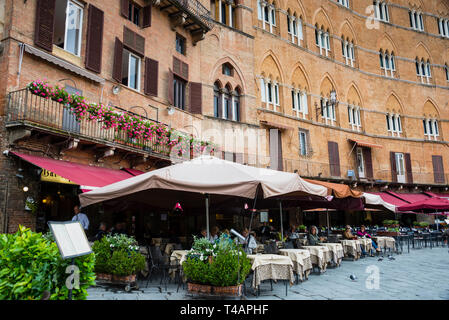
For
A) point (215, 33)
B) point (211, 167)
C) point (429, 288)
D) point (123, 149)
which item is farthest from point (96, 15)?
point (429, 288)

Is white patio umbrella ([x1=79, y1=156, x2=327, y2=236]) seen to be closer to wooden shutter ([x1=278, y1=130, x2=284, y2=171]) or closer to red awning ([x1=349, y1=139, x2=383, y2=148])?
wooden shutter ([x1=278, y1=130, x2=284, y2=171])

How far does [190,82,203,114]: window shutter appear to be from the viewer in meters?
17.9

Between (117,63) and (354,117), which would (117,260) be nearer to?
(117,63)

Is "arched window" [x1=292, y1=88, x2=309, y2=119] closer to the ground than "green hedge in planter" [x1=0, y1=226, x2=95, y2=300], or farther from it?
farther from it

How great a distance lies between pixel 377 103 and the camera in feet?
96.3

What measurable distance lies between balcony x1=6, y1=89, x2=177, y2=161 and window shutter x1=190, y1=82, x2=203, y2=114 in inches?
192

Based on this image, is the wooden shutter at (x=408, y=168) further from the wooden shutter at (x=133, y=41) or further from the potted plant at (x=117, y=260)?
the potted plant at (x=117, y=260)

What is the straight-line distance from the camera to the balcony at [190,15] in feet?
54.2

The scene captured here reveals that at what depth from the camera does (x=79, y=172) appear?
10.5 m

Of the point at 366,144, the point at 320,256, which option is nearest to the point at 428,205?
the point at 366,144

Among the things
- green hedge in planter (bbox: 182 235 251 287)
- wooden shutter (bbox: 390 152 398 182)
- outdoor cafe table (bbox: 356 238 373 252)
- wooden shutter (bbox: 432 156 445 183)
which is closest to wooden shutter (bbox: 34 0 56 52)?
green hedge in planter (bbox: 182 235 251 287)

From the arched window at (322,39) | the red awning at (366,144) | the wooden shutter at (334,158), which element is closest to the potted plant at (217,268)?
the wooden shutter at (334,158)

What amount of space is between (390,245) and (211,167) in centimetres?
1031
